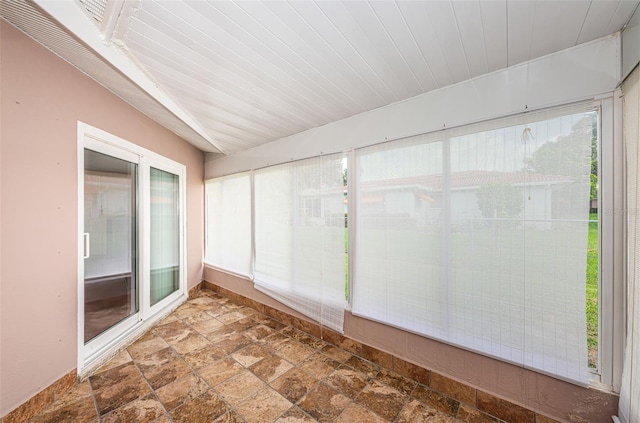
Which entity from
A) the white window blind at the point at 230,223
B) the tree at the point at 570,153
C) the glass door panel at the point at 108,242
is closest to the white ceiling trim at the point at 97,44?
the glass door panel at the point at 108,242

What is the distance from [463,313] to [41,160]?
3261 millimetres

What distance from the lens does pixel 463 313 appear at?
1.79 meters

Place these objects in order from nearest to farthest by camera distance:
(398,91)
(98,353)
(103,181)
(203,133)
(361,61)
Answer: (361,61)
(398,91)
(98,353)
(103,181)
(203,133)

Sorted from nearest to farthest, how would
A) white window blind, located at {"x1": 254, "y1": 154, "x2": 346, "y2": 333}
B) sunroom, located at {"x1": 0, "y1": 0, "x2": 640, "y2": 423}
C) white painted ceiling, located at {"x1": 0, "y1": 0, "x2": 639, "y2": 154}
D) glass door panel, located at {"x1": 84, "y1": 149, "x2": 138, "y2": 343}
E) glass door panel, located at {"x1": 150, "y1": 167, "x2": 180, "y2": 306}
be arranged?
white painted ceiling, located at {"x1": 0, "y1": 0, "x2": 639, "y2": 154} → sunroom, located at {"x1": 0, "y1": 0, "x2": 640, "y2": 423} → glass door panel, located at {"x1": 84, "y1": 149, "x2": 138, "y2": 343} → white window blind, located at {"x1": 254, "y1": 154, "x2": 346, "y2": 333} → glass door panel, located at {"x1": 150, "y1": 167, "x2": 180, "y2": 306}

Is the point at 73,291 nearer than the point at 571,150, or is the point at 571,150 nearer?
the point at 571,150

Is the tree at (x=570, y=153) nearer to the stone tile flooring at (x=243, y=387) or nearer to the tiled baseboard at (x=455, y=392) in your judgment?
the tiled baseboard at (x=455, y=392)

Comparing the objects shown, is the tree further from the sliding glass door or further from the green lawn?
the sliding glass door

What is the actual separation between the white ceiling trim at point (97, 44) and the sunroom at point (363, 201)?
0.04 ft

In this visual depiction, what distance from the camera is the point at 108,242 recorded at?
8.06ft

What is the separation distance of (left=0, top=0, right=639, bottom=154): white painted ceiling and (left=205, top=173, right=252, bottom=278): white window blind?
1.81 meters

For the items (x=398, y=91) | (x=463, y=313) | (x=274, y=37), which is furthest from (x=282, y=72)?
(x=463, y=313)

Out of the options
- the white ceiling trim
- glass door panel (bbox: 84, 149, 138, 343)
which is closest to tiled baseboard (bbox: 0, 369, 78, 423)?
glass door panel (bbox: 84, 149, 138, 343)

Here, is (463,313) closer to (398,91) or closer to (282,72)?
(398,91)

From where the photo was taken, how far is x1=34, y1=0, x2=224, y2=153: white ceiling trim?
125cm
